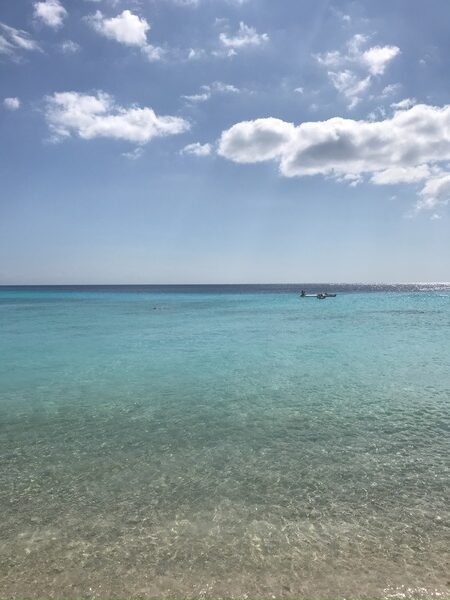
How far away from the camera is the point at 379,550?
24.8 feet

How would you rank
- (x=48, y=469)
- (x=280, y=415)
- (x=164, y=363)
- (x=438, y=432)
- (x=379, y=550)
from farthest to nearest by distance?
(x=164, y=363) < (x=280, y=415) < (x=438, y=432) < (x=48, y=469) < (x=379, y=550)

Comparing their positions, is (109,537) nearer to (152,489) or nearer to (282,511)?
(152,489)

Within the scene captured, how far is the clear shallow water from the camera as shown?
7055mm

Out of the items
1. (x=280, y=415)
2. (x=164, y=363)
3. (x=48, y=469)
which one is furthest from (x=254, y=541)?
(x=164, y=363)

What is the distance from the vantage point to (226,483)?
10094mm

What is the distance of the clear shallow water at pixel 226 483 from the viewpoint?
7.05 meters

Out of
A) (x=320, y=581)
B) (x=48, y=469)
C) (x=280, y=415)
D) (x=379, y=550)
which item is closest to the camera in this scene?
(x=320, y=581)

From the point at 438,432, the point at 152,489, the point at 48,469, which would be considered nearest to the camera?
the point at 152,489

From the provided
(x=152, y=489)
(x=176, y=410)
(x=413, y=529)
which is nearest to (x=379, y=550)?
(x=413, y=529)

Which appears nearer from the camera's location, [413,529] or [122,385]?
[413,529]

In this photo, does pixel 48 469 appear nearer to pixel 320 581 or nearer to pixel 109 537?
pixel 109 537

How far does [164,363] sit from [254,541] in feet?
61.0

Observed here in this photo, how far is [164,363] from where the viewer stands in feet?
84.9

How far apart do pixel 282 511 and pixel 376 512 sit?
82.7 inches
